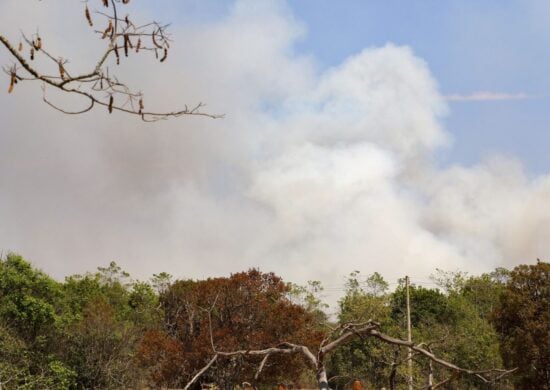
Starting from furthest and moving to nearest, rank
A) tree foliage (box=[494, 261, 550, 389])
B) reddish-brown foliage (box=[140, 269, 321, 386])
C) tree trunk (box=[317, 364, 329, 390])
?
1. tree foliage (box=[494, 261, 550, 389])
2. reddish-brown foliage (box=[140, 269, 321, 386])
3. tree trunk (box=[317, 364, 329, 390])

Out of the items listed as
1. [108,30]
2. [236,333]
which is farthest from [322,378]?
[236,333]

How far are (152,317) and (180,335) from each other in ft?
49.9

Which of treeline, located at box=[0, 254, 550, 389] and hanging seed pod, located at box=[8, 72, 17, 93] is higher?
treeline, located at box=[0, 254, 550, 389]

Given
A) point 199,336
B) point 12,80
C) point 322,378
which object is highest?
point 199,336

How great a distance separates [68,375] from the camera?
109 feet

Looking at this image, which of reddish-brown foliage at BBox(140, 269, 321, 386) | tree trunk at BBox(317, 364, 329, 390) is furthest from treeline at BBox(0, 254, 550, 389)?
tree trunk at BBox(317, 364, 329, 390)

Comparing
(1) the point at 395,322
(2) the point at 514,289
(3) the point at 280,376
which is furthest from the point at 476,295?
(3) the point at 280,376

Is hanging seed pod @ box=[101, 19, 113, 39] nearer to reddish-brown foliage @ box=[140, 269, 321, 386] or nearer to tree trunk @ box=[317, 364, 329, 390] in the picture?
tree trunk @ box=[317, 364, 329, 390]

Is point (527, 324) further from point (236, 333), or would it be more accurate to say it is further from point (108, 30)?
point (108, 30)

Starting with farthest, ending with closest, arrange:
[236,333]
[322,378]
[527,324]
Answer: [527,324], [236,333], [322,378]

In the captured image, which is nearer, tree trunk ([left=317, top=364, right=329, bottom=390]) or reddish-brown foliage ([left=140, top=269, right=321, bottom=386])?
tree trunk ([left=317, top=364, right=329, bottom=390])

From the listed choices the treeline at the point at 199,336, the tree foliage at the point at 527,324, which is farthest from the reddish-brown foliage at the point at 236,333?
the tree foliage at the point at 527,324

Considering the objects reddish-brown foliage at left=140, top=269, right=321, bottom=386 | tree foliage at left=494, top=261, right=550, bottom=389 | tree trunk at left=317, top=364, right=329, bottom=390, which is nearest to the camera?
tree trunk at left=317, top=364, right=329, bottom=390

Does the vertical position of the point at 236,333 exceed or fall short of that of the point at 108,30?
it exceeds it
